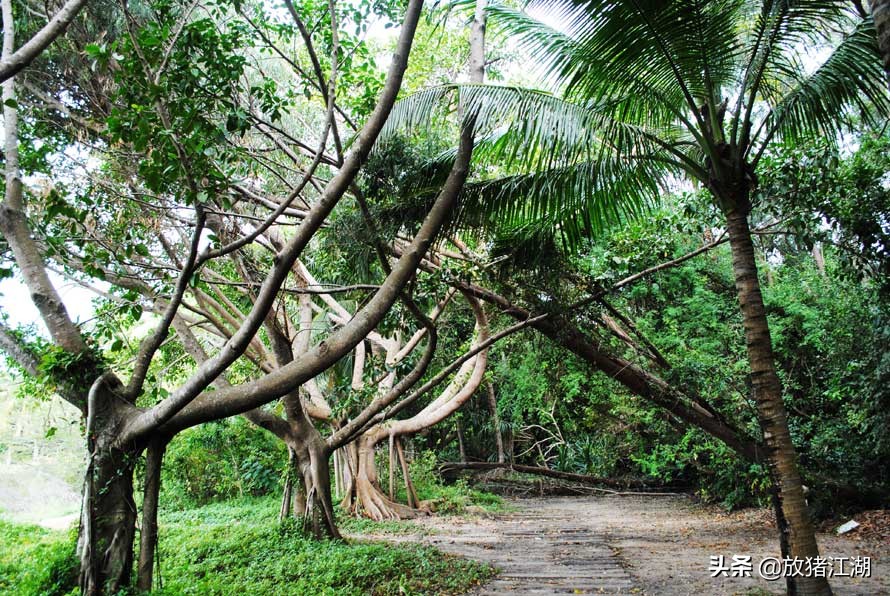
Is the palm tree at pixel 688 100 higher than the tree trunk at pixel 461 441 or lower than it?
higher

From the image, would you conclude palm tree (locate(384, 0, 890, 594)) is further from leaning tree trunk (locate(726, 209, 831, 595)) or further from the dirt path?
the dirt path

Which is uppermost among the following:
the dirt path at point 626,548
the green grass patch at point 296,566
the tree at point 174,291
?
the tree at point 174,291

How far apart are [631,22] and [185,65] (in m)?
3.73

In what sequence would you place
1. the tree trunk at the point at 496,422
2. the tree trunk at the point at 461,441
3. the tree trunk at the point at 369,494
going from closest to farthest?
the tree trunk at the point at 369,494 < the tree trunk at the point at 496,422 < the tree trunk at the point at 461,441

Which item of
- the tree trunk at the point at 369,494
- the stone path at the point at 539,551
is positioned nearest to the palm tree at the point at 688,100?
the stone path at the point at 539,551

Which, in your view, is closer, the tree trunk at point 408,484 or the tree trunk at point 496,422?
the tree trunk at point 408,484

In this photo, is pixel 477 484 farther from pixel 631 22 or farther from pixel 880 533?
pixel 631 22

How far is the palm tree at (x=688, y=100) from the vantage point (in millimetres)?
5020

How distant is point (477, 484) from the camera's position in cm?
1714

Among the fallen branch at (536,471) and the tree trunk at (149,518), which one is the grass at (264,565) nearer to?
the tree trunk at (149,518)

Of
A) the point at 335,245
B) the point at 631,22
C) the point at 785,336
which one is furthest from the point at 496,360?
the point at 631,22

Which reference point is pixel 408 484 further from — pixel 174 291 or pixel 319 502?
pixel 174 291

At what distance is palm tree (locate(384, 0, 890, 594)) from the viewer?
5.02 metres

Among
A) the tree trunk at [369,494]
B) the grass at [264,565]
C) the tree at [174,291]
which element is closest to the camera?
the tree at [174,291]
